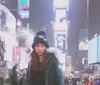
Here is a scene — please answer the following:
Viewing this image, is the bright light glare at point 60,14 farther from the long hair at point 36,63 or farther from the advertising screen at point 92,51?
the long hair at point 36,63

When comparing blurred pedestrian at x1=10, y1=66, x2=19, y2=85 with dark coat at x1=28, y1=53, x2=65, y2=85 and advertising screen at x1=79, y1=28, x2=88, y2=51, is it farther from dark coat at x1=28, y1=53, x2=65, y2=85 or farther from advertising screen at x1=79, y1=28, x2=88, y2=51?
dark coat at x1=28, y1=53, x2=65, y2=85

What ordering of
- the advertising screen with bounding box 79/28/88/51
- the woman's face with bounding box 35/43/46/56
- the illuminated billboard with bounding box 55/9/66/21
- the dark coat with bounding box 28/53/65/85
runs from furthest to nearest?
the advertising screen with bounding box 79/28/88/51 < the illuminated billboard with bounding box 55/9/66/21 < the woman's face with bounding box 35/43/46/56 < the dark coat with bounding box 28/53/65/85

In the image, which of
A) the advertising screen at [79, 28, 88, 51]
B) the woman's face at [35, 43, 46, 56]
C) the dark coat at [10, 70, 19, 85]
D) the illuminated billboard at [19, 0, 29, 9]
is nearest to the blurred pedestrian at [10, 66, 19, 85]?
the dark coat at [10, 70, 19, 85]

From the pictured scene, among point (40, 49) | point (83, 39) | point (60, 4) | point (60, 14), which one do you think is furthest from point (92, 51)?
point (40, 49)

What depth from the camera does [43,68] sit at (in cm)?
229

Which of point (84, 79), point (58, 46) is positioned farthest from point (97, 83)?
point (58, 46)

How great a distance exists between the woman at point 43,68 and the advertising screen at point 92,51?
200 cm

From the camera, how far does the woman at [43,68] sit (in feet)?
7.32

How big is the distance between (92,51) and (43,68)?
7.27 feet

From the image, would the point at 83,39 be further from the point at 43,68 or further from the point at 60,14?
the point at 43,68

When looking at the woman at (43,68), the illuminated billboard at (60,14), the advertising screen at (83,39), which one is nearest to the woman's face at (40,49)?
the woman at (43,68)

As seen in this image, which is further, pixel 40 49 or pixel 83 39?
pixel 83 39

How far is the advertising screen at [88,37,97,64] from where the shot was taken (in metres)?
4.33

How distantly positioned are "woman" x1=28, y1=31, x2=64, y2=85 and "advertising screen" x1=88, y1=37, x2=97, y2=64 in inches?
78.7
